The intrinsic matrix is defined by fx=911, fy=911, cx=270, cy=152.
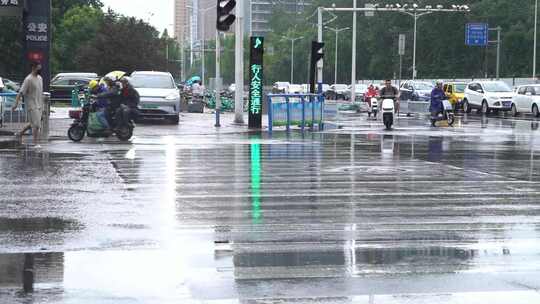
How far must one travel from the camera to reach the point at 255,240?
9211 mm

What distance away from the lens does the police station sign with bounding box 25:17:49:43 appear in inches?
1094

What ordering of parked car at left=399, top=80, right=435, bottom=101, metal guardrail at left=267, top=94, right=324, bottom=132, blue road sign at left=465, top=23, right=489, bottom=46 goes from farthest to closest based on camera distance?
blue road sign at left=465, top=23, right=489, bottom=46, parked car at left=399, top=80, right=435, bottom=101, metal guardrail at left=267, top=94, right=324, bottom=132

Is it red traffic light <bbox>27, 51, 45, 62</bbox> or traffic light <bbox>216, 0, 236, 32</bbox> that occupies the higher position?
traffic light <bbox>216, 0, 236, 32</bbox>

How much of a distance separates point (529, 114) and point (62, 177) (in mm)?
38812

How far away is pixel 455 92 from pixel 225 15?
3043 centimetres

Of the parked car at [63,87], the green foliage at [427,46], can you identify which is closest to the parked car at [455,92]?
the parked car at [63,87]

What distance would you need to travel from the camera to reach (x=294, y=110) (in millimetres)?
30297

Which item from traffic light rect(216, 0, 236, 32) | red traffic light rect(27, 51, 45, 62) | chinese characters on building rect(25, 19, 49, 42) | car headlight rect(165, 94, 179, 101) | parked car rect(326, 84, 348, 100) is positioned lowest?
parked car rect(326, 84, 348, 100)

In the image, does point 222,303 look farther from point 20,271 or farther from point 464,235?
point 464,235

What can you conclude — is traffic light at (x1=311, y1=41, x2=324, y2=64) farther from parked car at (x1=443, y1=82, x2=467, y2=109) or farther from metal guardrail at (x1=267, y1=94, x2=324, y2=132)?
parked car at (x1=443, y1=82, x2=467, y2=109)

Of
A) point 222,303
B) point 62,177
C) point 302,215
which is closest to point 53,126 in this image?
point 62,177

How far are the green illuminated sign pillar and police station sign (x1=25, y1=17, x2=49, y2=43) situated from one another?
6.82 m

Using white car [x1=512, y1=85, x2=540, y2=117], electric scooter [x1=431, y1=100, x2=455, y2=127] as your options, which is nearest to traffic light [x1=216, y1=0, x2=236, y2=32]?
electric scooter [x1=431, y1=100, x2=455, y2=127]

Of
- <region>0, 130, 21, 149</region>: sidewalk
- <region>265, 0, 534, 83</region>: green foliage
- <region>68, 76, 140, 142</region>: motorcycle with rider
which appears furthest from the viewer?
<region>265, 0, 534, 83</region>: green foliage
